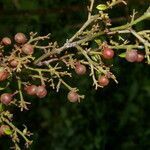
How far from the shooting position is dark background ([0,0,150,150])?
6.25 metres

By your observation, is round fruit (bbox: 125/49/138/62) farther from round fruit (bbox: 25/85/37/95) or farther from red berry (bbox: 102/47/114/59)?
round fruit (bbox: 25/85/37/95)

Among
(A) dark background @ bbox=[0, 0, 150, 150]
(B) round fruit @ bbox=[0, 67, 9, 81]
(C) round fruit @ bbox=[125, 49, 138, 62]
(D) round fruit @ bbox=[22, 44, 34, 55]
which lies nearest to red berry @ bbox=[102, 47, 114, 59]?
(C) round fruit @ bbox=[125, 49, 138, 62]

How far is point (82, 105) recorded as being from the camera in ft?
22.2

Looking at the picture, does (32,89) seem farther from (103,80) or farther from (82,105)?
(82,105)

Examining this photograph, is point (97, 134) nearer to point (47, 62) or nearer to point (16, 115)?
point (16, 115)

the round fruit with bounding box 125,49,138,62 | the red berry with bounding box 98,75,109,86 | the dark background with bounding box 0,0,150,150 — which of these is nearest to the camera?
the round fruit with bounding box 125,49,138,62

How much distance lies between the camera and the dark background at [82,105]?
625 cm

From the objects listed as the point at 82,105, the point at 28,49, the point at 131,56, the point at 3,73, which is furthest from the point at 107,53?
the point at 82,105

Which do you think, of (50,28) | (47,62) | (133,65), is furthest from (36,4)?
(47,62)

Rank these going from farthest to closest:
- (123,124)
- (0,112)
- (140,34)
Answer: (123,124), (0,112), (140,34)

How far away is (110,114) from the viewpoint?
710cm

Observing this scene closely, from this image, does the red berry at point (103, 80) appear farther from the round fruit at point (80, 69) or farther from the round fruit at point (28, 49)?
the round fruit at point (28, 49)

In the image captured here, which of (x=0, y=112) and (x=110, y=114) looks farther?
(x=110, y=114)

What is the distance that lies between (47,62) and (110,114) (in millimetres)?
4133
